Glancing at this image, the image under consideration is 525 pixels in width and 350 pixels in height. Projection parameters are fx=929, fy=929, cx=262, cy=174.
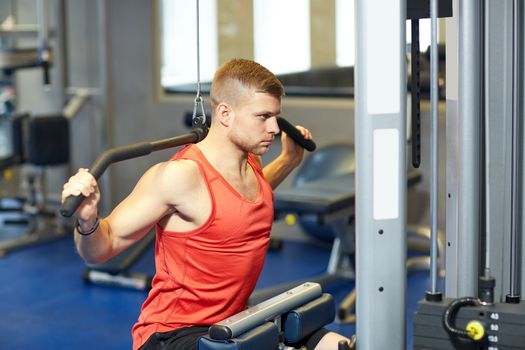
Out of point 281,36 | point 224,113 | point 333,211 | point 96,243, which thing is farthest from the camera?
point 281,36

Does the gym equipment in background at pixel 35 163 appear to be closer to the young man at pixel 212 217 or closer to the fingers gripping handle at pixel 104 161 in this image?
the young man at pixel 212 217

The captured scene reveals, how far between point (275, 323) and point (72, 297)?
2564mm

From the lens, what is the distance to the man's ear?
2.41 metres

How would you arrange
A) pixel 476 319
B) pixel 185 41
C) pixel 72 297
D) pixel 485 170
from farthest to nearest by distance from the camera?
pixel 185 41, pixel 72 297, pixel 485 170, pixel 476 319

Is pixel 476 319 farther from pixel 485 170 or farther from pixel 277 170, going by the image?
pixel 277 170

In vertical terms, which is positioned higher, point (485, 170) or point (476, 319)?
point (485, 170)

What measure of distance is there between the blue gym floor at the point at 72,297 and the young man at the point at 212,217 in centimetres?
159

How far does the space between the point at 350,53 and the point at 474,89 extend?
3.48 m

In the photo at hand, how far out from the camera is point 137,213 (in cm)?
229

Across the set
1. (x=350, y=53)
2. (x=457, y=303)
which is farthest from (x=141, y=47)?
(x=457, y=303)

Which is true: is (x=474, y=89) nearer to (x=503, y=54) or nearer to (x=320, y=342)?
(x=503, y=54)

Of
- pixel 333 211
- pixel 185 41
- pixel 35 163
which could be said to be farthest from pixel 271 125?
pixel 185 41

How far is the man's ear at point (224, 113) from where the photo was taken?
2410 millimetres

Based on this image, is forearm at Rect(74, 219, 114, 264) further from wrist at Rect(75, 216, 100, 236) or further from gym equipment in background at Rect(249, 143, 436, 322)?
gym equipment in background at Rect(249, 143, 436, 322)
